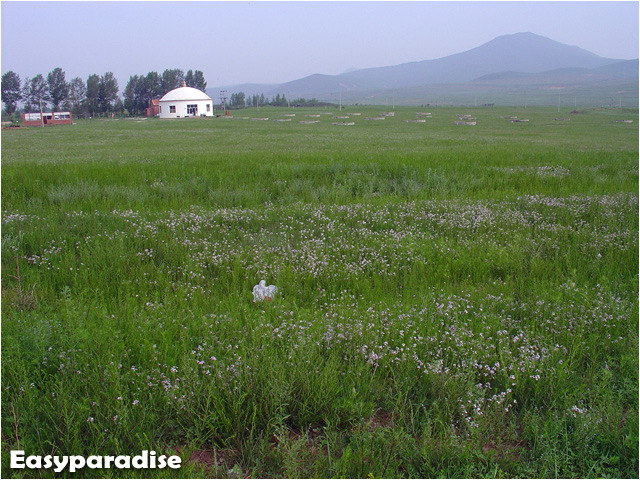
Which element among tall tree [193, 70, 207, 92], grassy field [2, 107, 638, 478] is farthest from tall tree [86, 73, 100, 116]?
grassy field [2, 107, 638, 478]

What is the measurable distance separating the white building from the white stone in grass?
87190 mm

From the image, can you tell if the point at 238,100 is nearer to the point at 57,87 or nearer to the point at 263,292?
the point at 57,87

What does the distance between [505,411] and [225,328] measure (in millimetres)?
2550

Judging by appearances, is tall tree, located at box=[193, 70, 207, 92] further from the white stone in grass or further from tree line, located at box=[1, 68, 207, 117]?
the white stone in grass

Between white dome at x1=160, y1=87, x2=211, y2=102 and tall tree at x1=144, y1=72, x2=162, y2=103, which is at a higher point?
tall tree at x1=144, y1=72, x2=162, y2=103

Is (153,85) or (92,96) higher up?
(153,85)

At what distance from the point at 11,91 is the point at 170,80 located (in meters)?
32.4

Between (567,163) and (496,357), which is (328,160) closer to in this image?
(567,163)

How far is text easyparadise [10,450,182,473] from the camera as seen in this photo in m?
3.29

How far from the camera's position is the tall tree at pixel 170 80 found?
119m

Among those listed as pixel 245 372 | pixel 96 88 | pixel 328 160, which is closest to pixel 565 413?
pixel 245 372

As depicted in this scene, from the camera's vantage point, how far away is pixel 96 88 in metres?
99.5

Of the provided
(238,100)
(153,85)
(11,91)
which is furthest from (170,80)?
(11,91)

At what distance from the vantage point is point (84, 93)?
111 meters
